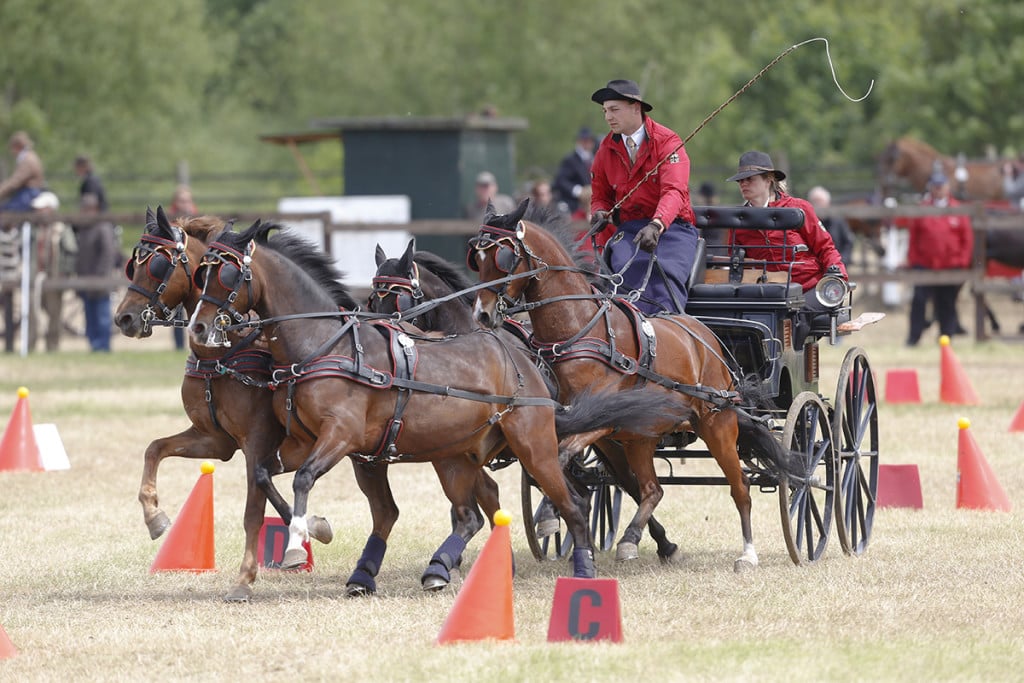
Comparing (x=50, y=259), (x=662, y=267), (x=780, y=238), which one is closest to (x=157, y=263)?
(x=662, y=267)

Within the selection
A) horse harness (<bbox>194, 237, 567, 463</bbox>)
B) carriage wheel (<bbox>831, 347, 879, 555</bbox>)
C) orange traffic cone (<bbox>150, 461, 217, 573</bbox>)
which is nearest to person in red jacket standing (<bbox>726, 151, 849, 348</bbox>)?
carriage wheel (<bbox>831, 347, 879, 555</bbox>)

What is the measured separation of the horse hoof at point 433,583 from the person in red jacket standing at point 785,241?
2658 millimetres

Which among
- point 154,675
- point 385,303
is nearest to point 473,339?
point 385,303

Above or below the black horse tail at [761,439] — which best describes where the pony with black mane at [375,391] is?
above

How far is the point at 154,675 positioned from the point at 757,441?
151 inches

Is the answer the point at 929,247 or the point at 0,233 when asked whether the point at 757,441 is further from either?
the point at 0,233

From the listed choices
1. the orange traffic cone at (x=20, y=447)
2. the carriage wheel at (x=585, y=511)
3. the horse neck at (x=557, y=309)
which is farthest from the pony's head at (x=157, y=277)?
the orange traffic cone at (x=20, y=447)

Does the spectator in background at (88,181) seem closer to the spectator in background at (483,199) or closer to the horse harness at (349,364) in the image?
the spectator in background at (483,199)

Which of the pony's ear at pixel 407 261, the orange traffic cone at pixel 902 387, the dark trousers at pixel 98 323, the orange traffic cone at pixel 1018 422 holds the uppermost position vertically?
the pony's ear at pixel 407 261

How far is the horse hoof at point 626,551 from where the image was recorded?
8.91 metres

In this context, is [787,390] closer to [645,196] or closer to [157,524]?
[645,196]

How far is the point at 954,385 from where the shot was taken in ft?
52.2

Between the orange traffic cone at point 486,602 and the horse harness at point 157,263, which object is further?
the horse harness at point 157,263

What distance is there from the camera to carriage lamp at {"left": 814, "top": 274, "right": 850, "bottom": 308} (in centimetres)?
942
